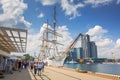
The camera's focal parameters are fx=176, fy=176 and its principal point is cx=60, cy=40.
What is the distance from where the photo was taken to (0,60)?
17.5m

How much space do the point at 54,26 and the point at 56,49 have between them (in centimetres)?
1348

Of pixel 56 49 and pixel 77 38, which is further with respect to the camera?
pixel 56 49

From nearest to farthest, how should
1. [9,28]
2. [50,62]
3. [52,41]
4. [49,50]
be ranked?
[9,28] < [50,62] < [52,41] < [49,50]

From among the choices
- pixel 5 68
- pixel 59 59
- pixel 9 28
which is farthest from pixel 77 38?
pixel 9 28

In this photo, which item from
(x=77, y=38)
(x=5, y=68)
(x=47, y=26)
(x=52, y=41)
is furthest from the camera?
(x=47, y=26)

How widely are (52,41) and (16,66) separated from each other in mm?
67004

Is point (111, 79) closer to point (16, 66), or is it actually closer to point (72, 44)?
point (16, 66)

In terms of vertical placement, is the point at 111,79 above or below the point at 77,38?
below

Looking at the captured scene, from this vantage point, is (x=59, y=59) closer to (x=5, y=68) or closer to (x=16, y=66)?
(x=16, y=66)

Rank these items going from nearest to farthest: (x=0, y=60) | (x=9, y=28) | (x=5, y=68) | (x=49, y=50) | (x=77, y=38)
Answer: (x=9, y=28)
(x=0, y=60)
(x=5, y=68)
(x=77, y=38)
(x=49, y=50)

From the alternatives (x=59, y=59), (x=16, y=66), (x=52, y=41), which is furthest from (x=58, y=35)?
(x=16, y=66)

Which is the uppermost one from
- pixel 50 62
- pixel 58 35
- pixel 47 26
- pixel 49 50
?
pixel 47 26

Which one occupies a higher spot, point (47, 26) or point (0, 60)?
point (47, 26)

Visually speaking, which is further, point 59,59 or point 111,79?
point 59,59
